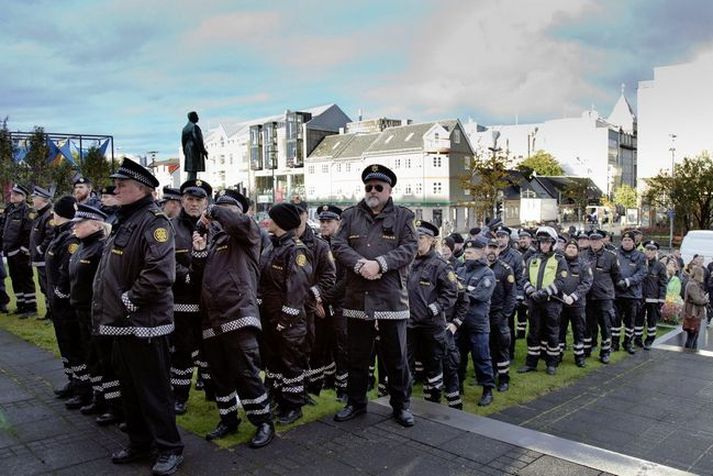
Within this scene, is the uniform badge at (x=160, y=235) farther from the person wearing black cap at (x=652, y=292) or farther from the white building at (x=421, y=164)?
the white building at (x=421, y=164)

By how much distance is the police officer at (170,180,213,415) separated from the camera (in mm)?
5898

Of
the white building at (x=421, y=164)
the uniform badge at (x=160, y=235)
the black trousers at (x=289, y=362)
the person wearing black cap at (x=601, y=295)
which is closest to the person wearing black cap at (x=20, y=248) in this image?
the black trousers at (x=289, y=362)

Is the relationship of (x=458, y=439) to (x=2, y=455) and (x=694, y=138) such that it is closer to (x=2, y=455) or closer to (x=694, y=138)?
(x=2, y=455)

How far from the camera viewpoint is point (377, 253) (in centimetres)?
548

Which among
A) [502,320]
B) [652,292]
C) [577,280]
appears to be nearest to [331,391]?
[502,320]

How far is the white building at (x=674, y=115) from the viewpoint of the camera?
220 ft

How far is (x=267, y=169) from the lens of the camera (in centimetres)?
8250

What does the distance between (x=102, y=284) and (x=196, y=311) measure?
147 cm

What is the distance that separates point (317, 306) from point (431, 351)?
155cm

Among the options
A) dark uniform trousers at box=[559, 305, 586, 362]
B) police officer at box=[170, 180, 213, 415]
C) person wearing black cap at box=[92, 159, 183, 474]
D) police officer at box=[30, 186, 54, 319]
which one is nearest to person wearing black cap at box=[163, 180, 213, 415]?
police officer at box=[170, 180, 213, 415]

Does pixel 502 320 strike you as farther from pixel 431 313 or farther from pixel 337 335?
pixel 337 335

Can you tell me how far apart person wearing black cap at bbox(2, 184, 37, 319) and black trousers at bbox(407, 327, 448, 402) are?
309 inches

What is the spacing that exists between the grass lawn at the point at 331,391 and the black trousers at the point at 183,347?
27cm

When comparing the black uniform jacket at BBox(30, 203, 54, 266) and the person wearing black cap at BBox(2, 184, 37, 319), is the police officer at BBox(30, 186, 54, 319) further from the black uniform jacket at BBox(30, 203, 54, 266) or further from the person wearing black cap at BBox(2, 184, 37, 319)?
the person wearing black cap at BBox(2, 184, 37, 319)
